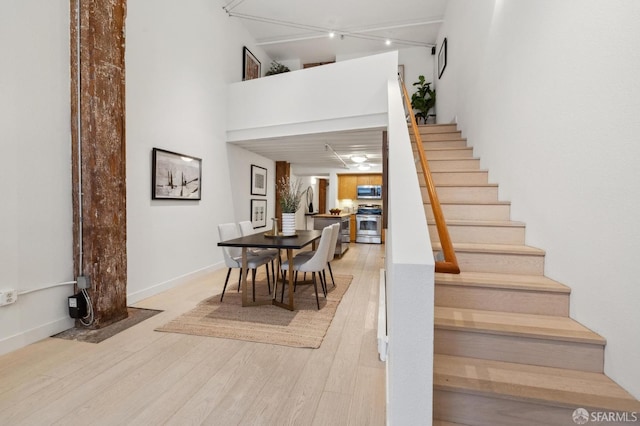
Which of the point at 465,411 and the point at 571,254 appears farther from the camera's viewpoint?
the point at 571,254

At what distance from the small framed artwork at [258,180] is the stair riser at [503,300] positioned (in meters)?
4.88

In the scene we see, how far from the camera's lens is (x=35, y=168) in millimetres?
2260

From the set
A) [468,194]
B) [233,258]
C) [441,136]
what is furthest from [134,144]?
[441,136]

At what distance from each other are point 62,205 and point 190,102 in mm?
2205

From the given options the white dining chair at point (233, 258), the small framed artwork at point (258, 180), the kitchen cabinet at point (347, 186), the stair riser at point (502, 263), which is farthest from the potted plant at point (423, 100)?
the stair riser at point (502, 263)

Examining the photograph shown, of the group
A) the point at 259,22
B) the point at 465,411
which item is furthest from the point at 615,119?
the point at 259,22

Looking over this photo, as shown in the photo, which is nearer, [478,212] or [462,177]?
[478,212]

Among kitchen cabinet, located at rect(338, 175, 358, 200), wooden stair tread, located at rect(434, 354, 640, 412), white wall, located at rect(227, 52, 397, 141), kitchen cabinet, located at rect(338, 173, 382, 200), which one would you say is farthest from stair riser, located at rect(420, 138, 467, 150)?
kitchen cabinet, located at rect(338, 175, 358, 200)

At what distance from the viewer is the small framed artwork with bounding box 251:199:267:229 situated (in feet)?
19.9

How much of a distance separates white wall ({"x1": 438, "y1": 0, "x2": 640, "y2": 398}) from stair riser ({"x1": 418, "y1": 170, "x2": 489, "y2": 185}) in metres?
0.26

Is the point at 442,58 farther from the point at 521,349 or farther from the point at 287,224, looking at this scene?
the point at 521,349

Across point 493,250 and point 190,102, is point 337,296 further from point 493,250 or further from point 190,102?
point 190,102

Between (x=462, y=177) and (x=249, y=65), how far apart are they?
474cm

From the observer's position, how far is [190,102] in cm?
404
